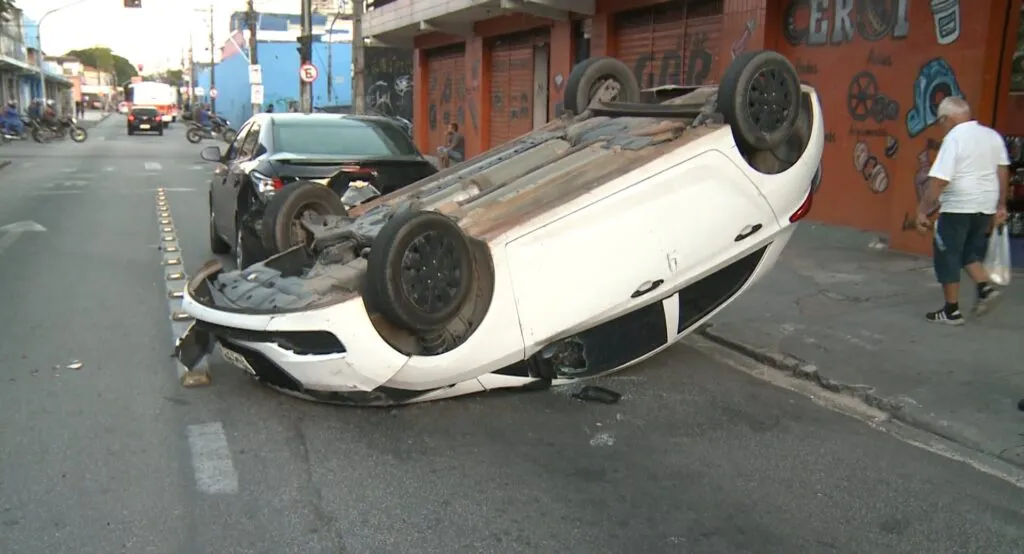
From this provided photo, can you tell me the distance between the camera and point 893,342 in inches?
257

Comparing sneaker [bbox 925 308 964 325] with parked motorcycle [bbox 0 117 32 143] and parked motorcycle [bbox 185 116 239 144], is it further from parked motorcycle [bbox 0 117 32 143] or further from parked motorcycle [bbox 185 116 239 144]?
parked motorcycle [bbox 0 117 32 143]

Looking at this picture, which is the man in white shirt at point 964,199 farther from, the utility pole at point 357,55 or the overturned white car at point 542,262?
the utility pole at point 357,55

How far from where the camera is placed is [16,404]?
509 cm

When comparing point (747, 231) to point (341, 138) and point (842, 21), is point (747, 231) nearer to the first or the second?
point (341, 138)

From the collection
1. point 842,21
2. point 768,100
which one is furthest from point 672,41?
point 768,100

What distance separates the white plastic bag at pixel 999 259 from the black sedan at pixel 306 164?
4661mm

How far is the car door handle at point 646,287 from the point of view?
199 inches

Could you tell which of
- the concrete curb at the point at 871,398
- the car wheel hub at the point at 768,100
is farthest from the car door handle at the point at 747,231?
the concrete curb at the point at 871,398

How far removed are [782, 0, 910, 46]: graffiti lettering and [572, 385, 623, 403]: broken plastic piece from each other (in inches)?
259

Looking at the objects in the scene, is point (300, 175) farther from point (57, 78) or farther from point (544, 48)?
point (57, 78)

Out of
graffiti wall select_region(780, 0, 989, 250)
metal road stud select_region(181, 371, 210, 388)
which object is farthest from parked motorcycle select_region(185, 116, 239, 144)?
metal road stud select_region(181, 371, 210, 388)

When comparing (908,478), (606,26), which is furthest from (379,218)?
(606,26)

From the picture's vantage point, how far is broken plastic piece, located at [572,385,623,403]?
528cm

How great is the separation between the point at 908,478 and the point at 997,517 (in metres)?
0.47
